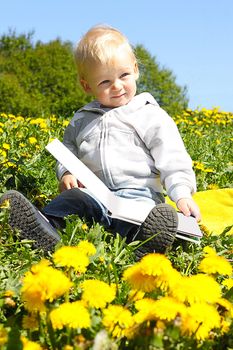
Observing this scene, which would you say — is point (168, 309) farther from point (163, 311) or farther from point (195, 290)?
point (195, 290)

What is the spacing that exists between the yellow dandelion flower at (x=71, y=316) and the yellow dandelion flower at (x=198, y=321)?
0.20m

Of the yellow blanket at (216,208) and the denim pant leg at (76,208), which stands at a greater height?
the denim pant leg at (76,208)

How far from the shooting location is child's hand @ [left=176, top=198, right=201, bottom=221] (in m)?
2.60

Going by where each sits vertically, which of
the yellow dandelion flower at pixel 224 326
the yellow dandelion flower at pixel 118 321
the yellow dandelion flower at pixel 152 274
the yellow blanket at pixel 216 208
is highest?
the yellow dandelion flower at pixel 152 274

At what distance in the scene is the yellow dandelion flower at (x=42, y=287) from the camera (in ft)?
4.21

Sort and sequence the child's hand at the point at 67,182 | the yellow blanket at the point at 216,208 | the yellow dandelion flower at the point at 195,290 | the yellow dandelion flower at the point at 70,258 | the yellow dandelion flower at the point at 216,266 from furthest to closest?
the yellow blanket at the point at 216,208 → the child's hand at the point at 67,182 → the yellow dandelion flower at the point at 216,266 → the yellow dandelion flower at the point at 70,258 → the yellow dandelion flower at the point at 195,290

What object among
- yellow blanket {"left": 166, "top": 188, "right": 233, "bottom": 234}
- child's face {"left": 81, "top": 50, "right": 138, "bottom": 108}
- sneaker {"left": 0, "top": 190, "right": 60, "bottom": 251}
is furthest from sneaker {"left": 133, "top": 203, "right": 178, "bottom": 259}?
yellow blanket {"left": 166, "top": 188, "right": 233, "bottom": 234}

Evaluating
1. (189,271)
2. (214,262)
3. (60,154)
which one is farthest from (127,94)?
(214,262)

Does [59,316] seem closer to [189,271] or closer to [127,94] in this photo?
[189,271]

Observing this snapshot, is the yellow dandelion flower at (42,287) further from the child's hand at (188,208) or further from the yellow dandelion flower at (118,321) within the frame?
the child's hand at (188,208)

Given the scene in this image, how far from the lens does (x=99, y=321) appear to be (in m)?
1.39

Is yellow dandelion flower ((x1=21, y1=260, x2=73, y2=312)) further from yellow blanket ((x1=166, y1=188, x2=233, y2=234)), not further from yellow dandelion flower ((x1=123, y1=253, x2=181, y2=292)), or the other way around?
yellow blanket ((x1=166, y1=188, x2=233, y2=234))

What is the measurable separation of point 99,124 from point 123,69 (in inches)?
12.1

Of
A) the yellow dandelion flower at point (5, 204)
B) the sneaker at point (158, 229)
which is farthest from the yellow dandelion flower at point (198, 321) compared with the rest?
the yellow dandelion flower at point (5, 204)
